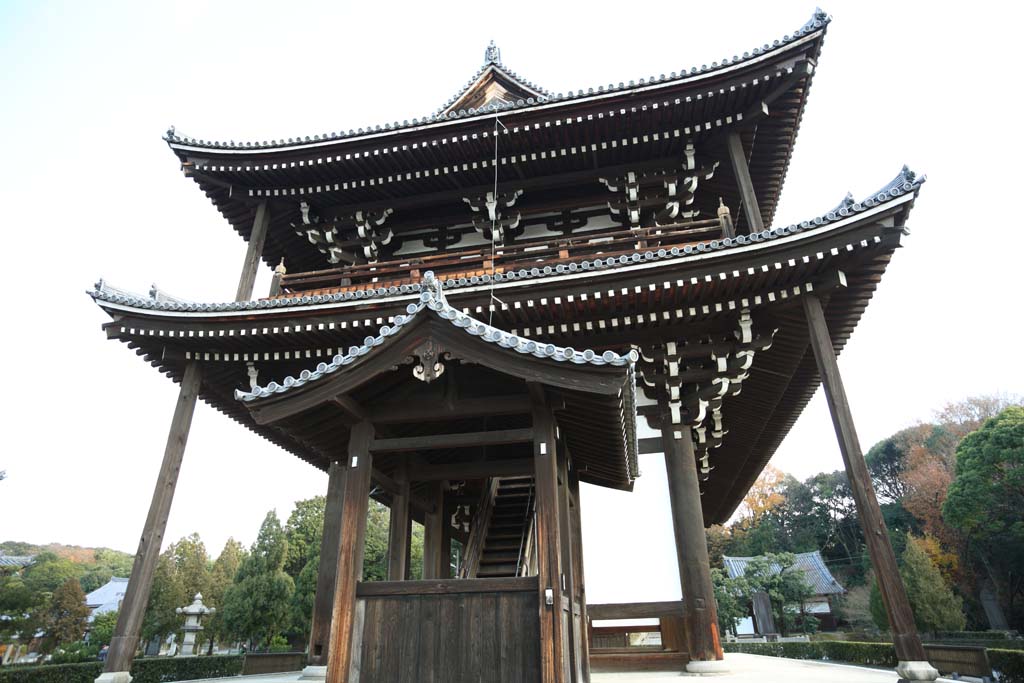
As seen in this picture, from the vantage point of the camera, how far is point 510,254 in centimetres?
1054

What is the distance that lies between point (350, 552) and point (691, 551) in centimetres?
527

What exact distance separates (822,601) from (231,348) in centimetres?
4476

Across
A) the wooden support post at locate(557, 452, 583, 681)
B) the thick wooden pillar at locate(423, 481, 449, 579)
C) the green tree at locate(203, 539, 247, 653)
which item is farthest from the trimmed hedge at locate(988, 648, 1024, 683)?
the green tree at locate(203, 539, 247, 653)

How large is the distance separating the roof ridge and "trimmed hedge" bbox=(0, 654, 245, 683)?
1533 centimetres

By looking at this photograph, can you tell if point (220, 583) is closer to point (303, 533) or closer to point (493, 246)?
point (303, 533)

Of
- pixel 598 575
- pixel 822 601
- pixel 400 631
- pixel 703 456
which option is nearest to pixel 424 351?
pixel 400 631

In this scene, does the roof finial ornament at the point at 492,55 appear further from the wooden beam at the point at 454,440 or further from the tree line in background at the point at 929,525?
the tree line in background at the point at 929,525

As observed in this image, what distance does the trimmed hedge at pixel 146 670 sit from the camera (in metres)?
17.1

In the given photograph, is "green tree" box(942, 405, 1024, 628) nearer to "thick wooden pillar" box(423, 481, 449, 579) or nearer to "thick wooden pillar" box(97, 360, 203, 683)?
"thick wooden pillar" box(423, 481, 449, 579)

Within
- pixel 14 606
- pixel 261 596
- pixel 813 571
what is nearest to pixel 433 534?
pixel 261 596

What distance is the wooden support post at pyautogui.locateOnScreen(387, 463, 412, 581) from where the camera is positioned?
659 cm

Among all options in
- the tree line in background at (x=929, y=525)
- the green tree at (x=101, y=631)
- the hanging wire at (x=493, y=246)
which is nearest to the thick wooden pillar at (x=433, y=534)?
the hanging wire at (x=493, y=246)

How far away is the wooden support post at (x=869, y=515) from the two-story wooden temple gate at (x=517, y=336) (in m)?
0.03

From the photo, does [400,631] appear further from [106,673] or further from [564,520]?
[106,673]
